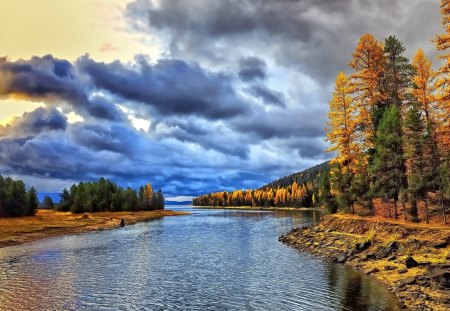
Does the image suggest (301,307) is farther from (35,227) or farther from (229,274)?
(35,227)

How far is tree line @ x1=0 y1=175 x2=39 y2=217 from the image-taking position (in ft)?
461

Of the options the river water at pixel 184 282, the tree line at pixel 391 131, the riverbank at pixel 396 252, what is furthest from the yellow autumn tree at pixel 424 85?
the river water at pixel 184 282

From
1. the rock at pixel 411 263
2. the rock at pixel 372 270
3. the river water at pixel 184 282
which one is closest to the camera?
the river water at pixel 184 282

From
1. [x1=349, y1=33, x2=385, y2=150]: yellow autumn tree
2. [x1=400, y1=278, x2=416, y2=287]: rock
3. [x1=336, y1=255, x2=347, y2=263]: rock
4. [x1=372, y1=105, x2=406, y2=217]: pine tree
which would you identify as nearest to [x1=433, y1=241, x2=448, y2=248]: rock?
[x1=336, y1=255, x2=347, y2=263]: rock

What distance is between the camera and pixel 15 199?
14525 centimetres

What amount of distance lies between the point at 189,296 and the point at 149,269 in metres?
14.3

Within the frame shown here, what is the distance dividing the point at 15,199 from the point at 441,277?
154441mm

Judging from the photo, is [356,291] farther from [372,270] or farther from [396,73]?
[396,73]

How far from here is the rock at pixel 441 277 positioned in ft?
96.6

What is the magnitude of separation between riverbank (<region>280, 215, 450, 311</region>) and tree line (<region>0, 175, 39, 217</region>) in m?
121

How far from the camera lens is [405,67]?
6694 centimetres

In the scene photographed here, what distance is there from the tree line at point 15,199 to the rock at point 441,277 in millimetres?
Answer: 146654

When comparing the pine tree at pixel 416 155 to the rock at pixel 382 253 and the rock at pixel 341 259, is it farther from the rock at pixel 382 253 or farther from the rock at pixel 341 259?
the rock at pixel 341 259

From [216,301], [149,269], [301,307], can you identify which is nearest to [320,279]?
[301,307]
